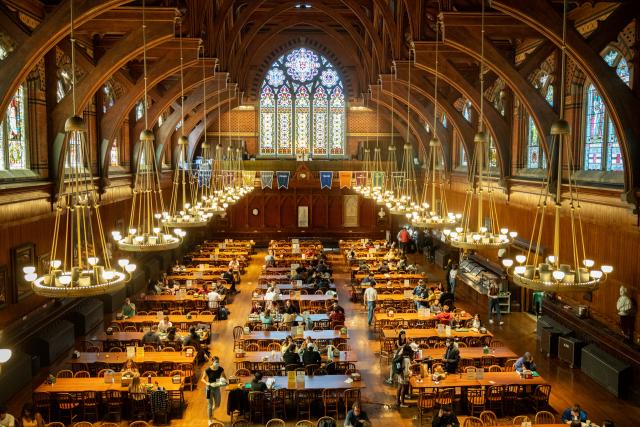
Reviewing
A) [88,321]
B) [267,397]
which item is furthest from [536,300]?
[88,321]

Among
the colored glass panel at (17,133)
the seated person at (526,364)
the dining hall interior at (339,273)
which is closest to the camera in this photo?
the dining hall interior at (339,273)

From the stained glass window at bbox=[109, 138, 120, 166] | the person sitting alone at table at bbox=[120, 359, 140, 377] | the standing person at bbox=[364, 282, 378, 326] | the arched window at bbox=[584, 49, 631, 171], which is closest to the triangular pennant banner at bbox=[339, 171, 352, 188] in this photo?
the stained glass window at bbox=[109, 138, 120, 166]

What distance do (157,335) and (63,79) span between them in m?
8.52

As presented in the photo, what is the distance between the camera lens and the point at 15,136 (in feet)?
51.3

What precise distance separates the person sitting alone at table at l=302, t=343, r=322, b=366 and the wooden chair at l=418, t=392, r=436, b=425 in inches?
92.8

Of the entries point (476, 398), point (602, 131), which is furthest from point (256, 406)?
point (602, 131)

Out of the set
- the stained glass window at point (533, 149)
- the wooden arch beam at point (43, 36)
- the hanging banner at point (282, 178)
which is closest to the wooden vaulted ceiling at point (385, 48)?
the wooden arch beam at point (43, 36)

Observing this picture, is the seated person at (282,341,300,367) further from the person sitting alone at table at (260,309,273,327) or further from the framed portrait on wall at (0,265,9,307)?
the framed portrait on wall at (0,265,9,307)

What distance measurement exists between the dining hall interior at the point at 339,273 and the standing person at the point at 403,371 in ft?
0.15

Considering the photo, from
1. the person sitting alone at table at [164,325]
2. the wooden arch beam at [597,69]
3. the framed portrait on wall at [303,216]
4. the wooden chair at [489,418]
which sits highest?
the wooden arch beam at [597,69]

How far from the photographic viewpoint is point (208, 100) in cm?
2936

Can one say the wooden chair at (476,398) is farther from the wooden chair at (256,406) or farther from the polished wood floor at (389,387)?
the wooden chair at (256,406)

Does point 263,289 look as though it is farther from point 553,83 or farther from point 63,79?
point 553,83

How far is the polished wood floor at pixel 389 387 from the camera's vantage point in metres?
12.7
